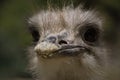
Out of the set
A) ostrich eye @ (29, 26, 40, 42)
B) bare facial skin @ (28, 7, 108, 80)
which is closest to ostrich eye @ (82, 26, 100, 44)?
bare facial skin @ (28, 7, 108, 80)

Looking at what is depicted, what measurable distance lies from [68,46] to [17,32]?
11.1 feet

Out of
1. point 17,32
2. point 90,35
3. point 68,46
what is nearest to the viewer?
point 68,46

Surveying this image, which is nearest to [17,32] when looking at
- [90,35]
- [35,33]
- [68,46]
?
[35,33]

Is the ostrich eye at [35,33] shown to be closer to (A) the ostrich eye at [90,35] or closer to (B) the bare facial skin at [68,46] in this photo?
(B) the bare facial skin at [68,46]

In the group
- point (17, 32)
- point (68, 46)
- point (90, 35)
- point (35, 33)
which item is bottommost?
point (68, 46)

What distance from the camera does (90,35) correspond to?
11.4ft

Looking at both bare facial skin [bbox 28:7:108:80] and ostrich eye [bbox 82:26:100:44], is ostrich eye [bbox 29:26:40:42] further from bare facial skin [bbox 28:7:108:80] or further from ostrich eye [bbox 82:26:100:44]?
ostrich eye [bbox 82:26:100:44]

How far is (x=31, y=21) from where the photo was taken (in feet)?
11.8

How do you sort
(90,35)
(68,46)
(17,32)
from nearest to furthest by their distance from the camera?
(68,46) < (90,35) < (17,32)

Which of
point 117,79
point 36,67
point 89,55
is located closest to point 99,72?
point 89,55

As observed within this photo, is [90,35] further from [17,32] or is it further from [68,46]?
[17,32]

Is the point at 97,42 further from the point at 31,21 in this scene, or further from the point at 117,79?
the point at 117,79

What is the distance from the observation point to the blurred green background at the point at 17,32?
18.5ft

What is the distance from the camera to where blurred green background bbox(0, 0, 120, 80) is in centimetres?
565
